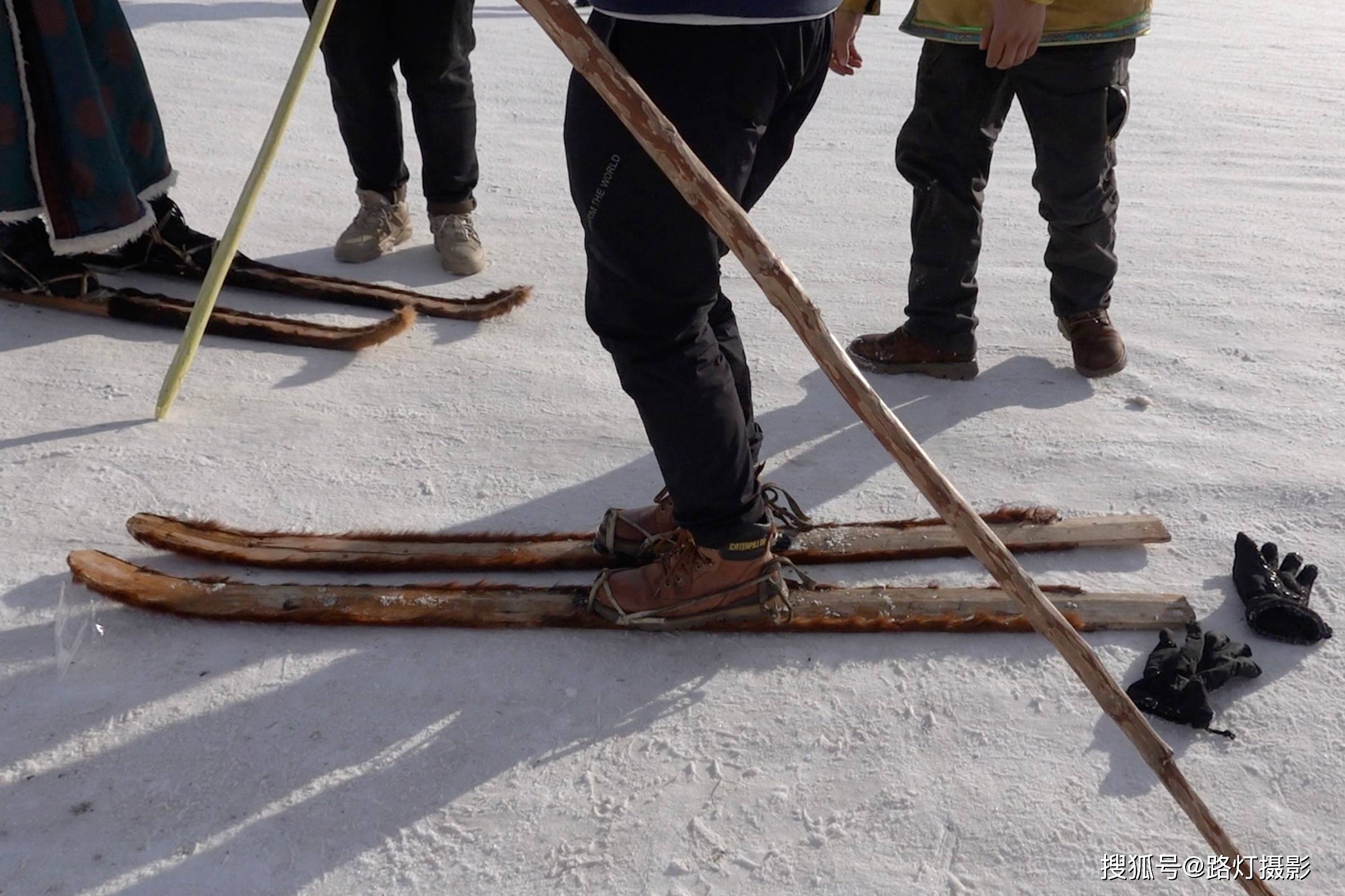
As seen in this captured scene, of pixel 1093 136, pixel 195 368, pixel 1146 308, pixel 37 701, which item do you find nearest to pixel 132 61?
pixel 195 368

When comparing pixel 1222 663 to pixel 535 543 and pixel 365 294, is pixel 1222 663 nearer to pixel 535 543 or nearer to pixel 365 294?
pixel 535 543

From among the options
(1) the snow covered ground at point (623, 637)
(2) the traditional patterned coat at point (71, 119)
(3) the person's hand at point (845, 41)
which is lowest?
(1) the snow covered ground at point (623, 637)

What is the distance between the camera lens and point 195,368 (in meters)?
2.77

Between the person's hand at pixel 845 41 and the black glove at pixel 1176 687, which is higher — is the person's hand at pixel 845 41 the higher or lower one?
the higher one

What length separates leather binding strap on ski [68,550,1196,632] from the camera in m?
1.91

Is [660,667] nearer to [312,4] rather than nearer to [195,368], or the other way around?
[195,368]

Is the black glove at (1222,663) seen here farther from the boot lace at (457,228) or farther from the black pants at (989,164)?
the boot lace at (457,228)

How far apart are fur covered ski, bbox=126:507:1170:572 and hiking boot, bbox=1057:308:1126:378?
0.73 meters

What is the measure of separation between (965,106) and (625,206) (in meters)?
1.40

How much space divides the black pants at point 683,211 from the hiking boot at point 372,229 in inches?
74.8

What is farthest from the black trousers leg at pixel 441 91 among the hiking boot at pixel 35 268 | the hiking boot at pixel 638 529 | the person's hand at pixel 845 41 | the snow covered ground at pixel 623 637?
the hiking boot at pixel 638 529

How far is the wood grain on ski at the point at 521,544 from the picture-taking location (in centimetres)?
207

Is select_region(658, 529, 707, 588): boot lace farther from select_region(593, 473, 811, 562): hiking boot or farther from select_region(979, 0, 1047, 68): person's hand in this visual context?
select_region(979, 0, 1047, 68): person's hand

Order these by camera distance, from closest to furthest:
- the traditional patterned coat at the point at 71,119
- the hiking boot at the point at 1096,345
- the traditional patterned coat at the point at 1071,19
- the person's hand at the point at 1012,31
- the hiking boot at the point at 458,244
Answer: the person's hand at the point at 1012,31
the traditional patterned coat at the point at 1071,19
the traditional patterned coat at the point at 71,119
the hiking boot at the point at 1096,345
the hiking boot at the point at 458,244
